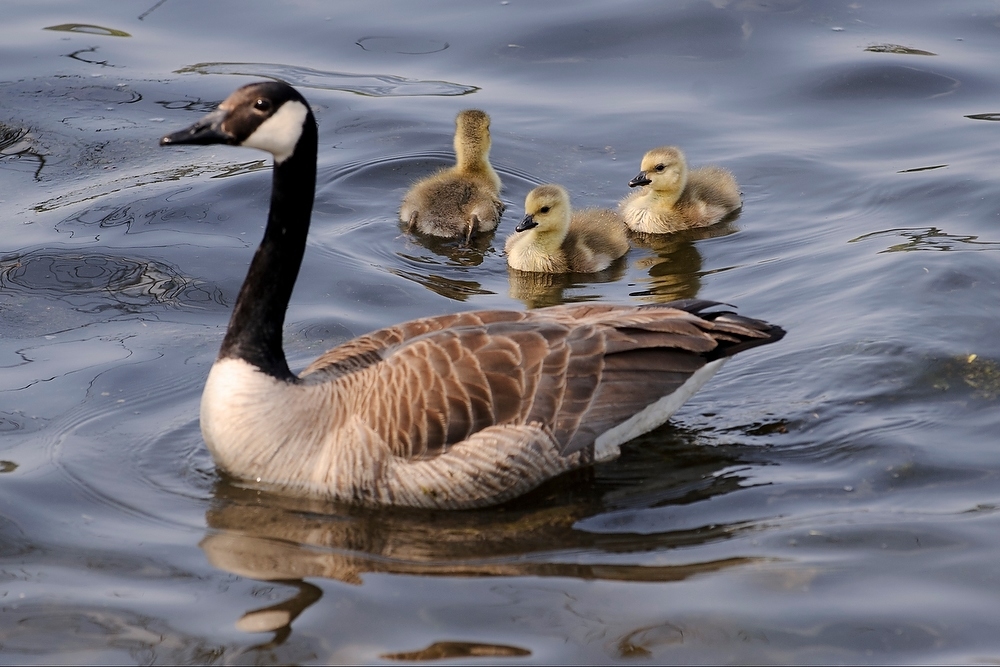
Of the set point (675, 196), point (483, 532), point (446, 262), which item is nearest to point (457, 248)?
point (446, 262)

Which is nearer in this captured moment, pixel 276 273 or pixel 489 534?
pixel 489 534

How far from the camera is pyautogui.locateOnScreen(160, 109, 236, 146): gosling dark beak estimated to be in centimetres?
557

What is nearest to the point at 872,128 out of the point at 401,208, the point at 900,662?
the point at 401,208

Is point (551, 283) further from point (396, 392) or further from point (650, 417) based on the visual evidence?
point (396, 392)

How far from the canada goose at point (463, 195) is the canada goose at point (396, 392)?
10.4 ft

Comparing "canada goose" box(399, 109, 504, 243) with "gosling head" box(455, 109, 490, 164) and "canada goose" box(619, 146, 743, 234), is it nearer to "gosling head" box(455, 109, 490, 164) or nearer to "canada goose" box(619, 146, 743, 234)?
"gosling head" box(455, 109, 490, 164)

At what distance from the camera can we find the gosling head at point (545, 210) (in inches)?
344

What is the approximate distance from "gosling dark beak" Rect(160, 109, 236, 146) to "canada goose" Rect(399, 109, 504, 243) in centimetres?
358

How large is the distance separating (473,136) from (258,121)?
3.94m

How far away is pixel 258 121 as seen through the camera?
5.73m

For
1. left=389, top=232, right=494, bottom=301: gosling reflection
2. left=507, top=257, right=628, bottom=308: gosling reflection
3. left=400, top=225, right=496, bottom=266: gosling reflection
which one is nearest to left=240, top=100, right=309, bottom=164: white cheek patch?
left=389, top=232, right=494, bottom=301: gosling reflection

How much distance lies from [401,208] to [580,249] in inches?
58.5

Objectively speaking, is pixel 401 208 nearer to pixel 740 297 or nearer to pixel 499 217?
pixel 499 217

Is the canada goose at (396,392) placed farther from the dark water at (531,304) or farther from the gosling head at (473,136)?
the gosling head at (473,136)
